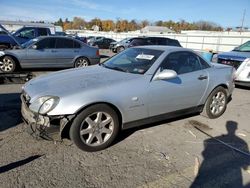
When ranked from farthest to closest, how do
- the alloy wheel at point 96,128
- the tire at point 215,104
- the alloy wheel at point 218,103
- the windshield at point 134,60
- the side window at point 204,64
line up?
the alloy wheel at point 218,103, the tire at point 215,104, the side window at point 204,64, the windshield at point 134,60, the alloy wheel at point 96,128

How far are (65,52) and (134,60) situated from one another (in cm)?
645

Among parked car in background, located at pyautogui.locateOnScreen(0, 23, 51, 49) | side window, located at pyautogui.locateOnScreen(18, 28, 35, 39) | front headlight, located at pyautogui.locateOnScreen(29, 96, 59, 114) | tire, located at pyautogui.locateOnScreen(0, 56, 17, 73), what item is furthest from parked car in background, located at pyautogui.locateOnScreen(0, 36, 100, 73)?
front headlight, located at pyautogui.locateOnScreen(29, 96, 59, 114)

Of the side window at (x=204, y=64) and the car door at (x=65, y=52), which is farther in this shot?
the car door at (x=65, y=52)

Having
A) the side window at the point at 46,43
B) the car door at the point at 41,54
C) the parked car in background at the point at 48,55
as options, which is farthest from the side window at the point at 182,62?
the side window at the point at 46,43

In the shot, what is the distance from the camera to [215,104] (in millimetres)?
5617

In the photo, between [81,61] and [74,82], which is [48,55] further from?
[74,82]

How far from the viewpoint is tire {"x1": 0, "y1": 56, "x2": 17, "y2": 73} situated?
9680 millimetres

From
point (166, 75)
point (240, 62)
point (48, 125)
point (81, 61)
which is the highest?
point (166, 75)

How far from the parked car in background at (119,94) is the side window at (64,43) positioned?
19.4ft

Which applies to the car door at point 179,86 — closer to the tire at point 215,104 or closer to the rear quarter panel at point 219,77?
the rear quarter panel at point 219,77

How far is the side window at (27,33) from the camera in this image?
15445 mm

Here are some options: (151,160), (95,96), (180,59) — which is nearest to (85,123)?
(95,96)

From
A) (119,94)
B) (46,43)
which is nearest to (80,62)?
(46,43)

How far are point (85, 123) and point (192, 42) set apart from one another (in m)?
28.3
